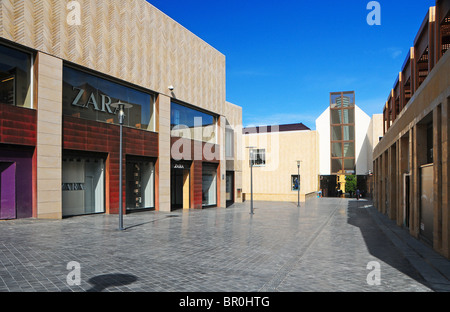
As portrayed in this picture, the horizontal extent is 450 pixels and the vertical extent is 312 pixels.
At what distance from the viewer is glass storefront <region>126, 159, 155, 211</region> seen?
20156 mm

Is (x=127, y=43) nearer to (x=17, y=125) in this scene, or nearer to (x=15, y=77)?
(x=15, y=77)

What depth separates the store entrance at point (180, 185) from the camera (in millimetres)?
25094

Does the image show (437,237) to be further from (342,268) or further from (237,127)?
(237,127)

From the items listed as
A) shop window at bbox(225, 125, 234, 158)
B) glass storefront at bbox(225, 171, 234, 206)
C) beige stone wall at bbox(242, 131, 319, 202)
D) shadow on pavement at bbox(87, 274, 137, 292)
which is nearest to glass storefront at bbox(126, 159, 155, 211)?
shadow on pavement at bbox(87, 274, 137, 292)

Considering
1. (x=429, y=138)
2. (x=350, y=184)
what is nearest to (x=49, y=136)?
(x=429, y=138)

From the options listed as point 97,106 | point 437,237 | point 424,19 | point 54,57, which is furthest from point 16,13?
point 437,237

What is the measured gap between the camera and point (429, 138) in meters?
13.2

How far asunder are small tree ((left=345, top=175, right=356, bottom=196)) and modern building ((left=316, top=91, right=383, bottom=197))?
1.70m

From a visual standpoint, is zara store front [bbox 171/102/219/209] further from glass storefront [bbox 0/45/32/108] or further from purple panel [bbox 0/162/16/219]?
purple panel [bbox 0/162/16/219]

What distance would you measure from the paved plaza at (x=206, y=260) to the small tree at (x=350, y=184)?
45876 mm

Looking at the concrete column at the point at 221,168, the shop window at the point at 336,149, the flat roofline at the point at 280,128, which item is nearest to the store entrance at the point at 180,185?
the concrete column at the point at 221,168

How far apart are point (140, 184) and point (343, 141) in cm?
4929

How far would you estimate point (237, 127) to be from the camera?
37031mm

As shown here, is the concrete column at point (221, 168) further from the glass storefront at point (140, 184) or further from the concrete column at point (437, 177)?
the concrete column at point (437, 177)
